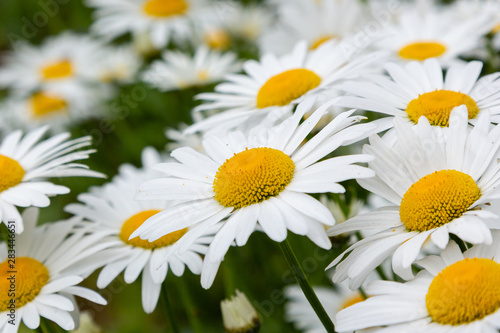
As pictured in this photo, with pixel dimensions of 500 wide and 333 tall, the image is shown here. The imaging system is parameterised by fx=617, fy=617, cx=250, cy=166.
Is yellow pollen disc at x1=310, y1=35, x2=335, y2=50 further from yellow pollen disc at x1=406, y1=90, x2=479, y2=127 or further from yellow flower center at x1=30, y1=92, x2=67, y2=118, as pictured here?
yellow flower center at x1=30, y1=92, x2=67, y2=118

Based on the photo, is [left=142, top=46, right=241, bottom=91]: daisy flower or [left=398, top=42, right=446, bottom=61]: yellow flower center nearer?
[left=398, top=42, right=446, bottom=61]: yellow flower center

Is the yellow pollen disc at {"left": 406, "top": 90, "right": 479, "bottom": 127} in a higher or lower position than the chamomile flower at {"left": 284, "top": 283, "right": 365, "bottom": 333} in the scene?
higher

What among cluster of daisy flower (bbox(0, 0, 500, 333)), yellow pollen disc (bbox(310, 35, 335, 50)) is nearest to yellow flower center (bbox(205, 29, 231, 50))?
yellow pollen disc (bbox(310, 35, 335, 50))

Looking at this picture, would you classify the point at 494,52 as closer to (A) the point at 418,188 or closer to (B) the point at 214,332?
(A) the point at 418,188

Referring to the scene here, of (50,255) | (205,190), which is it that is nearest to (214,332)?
(50,255)

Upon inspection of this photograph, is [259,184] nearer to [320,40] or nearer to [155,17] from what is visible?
[320,40]

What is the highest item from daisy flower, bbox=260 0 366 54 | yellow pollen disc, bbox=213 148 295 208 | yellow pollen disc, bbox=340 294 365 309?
daisy flower, bbox=260 0 366 54
